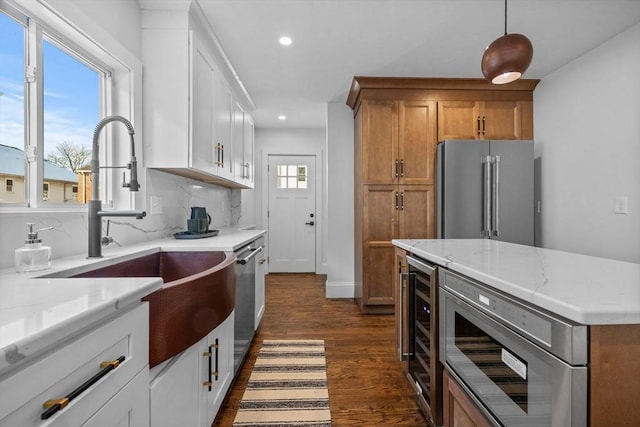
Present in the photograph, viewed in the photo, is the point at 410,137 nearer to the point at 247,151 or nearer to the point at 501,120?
the point at 501,120

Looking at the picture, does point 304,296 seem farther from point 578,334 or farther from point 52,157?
point 578,334

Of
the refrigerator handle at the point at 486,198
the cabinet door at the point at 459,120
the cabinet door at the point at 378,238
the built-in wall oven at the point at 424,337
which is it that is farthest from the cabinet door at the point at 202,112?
the refrigerator handle at the point at 486,198

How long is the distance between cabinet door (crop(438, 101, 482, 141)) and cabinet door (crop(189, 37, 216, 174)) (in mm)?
2326

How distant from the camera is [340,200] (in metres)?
4.03

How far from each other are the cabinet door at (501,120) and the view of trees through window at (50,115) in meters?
3.45

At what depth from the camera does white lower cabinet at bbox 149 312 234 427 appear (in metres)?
0.98

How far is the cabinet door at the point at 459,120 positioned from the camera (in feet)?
11.0

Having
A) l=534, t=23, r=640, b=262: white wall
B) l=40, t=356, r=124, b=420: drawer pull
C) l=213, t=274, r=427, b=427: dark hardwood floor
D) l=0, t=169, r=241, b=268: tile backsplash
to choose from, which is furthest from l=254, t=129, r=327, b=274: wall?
l=40, t=356, r=124, b=420: drawer pull

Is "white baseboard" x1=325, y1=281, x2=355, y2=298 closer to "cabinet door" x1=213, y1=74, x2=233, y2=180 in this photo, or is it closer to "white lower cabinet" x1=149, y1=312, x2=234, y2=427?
"cabinet door" x1=213, y1=74, x2=233, y2=180

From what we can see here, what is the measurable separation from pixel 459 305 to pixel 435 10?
2050 mm

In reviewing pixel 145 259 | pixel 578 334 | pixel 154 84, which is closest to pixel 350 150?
pixel 154 84

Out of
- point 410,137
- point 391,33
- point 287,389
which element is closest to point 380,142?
point 410,137

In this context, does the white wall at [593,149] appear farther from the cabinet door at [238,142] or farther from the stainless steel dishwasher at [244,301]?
the cabinet door at [238,142]

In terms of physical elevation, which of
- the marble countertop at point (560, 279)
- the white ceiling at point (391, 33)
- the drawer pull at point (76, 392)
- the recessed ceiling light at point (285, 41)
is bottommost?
the drawer pull at point (76, 392)
